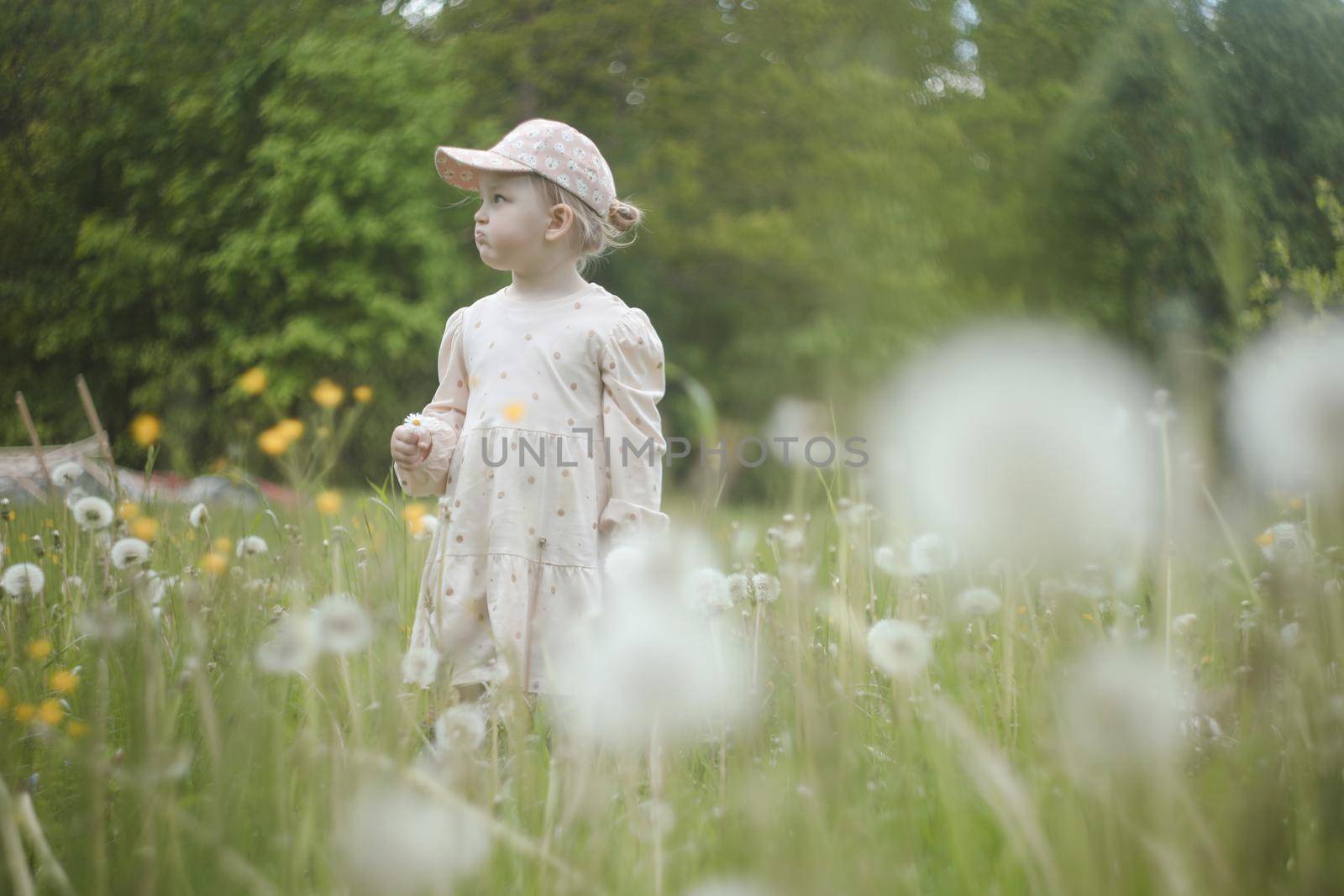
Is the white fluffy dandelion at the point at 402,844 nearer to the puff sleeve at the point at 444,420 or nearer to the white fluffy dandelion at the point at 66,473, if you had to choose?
the puff sleeve at the point at 444,420

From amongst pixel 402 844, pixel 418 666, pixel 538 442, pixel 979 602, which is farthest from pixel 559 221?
pixel 402 844

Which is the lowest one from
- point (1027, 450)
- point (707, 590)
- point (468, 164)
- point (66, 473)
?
point (707, 590)

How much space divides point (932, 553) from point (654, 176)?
12261mm

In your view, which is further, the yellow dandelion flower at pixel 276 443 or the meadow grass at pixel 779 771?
the yellow dandelion flower at pixel 276 443

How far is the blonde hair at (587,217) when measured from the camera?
248 centimetres

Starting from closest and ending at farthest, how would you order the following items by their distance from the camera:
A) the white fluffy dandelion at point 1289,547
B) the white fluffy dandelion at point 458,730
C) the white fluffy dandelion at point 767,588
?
the white fluffy dandelion at point 458,730, the white fluffy dandelion at point 1289,547, the white fluffy dandelion at point 767,588

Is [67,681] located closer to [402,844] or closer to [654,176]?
[402,844]

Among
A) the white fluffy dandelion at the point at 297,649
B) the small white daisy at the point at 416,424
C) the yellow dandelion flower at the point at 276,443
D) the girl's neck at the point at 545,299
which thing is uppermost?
the girl's neck at the point at 545,299

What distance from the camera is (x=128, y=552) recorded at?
196 centimetres

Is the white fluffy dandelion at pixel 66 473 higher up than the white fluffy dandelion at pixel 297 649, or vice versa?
the white fluffy dandelion at pixel 66 473

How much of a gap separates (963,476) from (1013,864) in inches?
19.4

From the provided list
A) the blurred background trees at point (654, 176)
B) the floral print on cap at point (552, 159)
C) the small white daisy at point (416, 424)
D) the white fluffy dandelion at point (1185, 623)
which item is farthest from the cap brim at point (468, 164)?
the blurred background trees at point (654, 176)

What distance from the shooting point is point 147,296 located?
40.6 feet

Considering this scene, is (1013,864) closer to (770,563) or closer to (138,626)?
(138,626)
